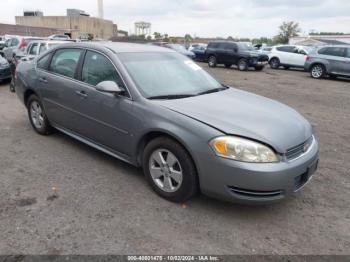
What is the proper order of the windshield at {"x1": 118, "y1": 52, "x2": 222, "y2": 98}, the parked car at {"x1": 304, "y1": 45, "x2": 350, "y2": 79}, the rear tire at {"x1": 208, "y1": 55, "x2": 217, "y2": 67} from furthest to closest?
the rear tire at {"x1": 208, "y1": 55, "x2": 217, "y2": 67} < the parked car at {"x1": 304, "y1": 45, "x2": 350, "y2": 79} < the windshield at {"x1": 118, "y1": 52, "x2": 222, "y2": 98}

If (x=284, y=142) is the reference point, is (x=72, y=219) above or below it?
below

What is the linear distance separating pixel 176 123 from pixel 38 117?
3.24 meters

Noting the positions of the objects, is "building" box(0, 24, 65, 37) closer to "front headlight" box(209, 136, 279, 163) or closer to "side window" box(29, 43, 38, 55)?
"side window" box(29, 43, 38, 55)

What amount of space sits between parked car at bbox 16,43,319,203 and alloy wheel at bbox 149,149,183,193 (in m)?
0.01

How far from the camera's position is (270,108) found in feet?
12.5

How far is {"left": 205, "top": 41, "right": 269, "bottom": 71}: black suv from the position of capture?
65.6 ft

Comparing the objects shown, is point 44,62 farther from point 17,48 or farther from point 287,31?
point 287,31

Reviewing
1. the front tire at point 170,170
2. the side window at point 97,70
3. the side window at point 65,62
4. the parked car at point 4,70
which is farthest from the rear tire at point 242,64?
the front tire at point 170,170

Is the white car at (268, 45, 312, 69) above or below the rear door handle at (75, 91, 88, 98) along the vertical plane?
below

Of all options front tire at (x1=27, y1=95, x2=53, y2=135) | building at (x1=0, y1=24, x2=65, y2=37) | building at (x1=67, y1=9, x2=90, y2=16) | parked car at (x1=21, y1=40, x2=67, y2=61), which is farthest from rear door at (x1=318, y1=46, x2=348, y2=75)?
building at (x1=67, y1=9, x2=90, y2=16)

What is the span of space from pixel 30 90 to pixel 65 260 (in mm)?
3731

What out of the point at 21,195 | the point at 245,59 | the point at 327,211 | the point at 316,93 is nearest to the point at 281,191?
the point at 327,211

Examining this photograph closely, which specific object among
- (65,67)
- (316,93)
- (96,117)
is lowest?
(316,93)

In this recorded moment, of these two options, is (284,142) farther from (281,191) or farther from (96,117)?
(96,117)
